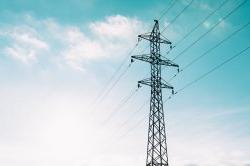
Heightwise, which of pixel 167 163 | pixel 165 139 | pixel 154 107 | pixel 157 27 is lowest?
pixel 167 163

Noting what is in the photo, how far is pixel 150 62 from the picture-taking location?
39.3 m

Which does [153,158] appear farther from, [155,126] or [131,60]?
[131,60]

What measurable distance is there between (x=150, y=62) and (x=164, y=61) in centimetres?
147

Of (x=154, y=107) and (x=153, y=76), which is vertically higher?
(x=153, y=76)

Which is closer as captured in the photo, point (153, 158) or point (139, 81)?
point (153, 158)

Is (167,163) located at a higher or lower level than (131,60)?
lower

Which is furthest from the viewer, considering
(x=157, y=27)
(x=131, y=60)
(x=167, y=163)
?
(x=157, y=27)

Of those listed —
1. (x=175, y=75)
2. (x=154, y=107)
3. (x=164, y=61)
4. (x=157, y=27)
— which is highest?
(x=157, y=27)

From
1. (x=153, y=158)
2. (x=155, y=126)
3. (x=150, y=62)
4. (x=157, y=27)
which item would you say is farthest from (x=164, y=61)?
(x=153, y=158)

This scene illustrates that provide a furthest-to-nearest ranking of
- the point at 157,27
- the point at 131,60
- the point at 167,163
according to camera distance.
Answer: the point at 157,27
the point at 131,60
the point at 167,163

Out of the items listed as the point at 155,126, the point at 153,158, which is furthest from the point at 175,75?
the point at 153,158

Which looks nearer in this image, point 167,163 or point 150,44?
point 167,163

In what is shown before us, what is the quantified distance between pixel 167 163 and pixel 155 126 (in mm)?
3624

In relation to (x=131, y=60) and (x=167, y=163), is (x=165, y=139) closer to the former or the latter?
(x=167, y=163)
